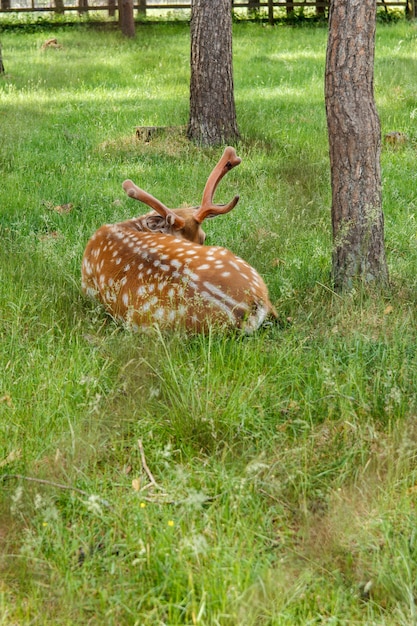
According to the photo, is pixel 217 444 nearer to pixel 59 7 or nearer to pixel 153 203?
pixel 153 203

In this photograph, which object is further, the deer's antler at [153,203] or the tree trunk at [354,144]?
the deer's antler at [153,203]

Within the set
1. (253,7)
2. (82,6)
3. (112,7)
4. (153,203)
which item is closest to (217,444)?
(153,203)

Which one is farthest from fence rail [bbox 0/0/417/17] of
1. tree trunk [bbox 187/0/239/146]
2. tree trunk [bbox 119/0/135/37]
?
tree trunk [bbox 187/0/239/146]

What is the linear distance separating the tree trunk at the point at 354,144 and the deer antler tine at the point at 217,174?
0.67 metres

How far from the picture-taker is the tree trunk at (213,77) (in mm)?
9805

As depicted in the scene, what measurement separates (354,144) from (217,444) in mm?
2345

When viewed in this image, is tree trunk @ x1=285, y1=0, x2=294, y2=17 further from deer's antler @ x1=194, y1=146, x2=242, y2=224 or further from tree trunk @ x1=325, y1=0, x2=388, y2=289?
tree trunk @ x1=325, y1=0, x2=388, y2=289

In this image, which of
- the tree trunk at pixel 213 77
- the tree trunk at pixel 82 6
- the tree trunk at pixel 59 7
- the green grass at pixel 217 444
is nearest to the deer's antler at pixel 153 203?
the green grass at pixel 217 444

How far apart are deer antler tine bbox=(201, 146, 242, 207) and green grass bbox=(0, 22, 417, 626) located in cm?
66

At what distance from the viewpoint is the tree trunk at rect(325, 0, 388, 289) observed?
525 cm

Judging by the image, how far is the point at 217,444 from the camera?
3.84 m

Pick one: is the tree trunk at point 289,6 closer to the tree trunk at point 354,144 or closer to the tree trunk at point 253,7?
the tree trunk at point 253,7

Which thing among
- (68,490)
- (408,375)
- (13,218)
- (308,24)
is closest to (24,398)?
(68,490)

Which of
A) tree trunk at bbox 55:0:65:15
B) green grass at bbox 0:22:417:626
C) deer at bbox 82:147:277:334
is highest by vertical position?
tree trunk at bbox 55:0:65:15
